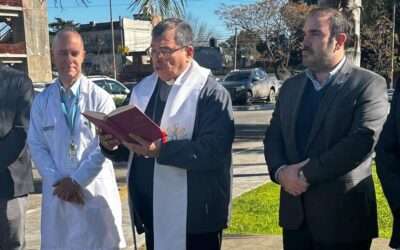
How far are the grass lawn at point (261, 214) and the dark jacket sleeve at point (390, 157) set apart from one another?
2818 millimetres

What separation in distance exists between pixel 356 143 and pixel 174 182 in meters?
1.08

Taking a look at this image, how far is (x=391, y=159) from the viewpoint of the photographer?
334cm

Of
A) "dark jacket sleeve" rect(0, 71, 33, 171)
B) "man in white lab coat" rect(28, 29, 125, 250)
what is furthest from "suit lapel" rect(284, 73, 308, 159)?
"dark jacket sleeve" rect(0, 71, 33, 171)

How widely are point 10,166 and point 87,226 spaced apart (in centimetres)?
71

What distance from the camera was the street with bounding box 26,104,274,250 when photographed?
6.64m

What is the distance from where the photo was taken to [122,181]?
973 centimetres

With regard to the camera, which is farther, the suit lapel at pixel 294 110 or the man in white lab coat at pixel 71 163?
the man in white lab coat at pixel 71 163

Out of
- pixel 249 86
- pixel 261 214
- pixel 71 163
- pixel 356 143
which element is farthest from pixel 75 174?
pixel 249 86

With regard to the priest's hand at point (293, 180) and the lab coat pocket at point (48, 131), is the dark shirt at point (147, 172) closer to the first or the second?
the lab coat pocket at point (48, 131)

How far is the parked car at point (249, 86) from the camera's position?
93.9ft

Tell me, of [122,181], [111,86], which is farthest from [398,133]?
[111,86]

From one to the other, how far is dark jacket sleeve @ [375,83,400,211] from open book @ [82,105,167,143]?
1.21 m

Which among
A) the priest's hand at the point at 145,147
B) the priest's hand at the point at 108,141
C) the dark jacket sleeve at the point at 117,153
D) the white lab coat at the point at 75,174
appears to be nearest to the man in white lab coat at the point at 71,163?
the white lab coat at the point at 75,174

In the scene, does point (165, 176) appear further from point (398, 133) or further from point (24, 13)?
point (24, 13)
